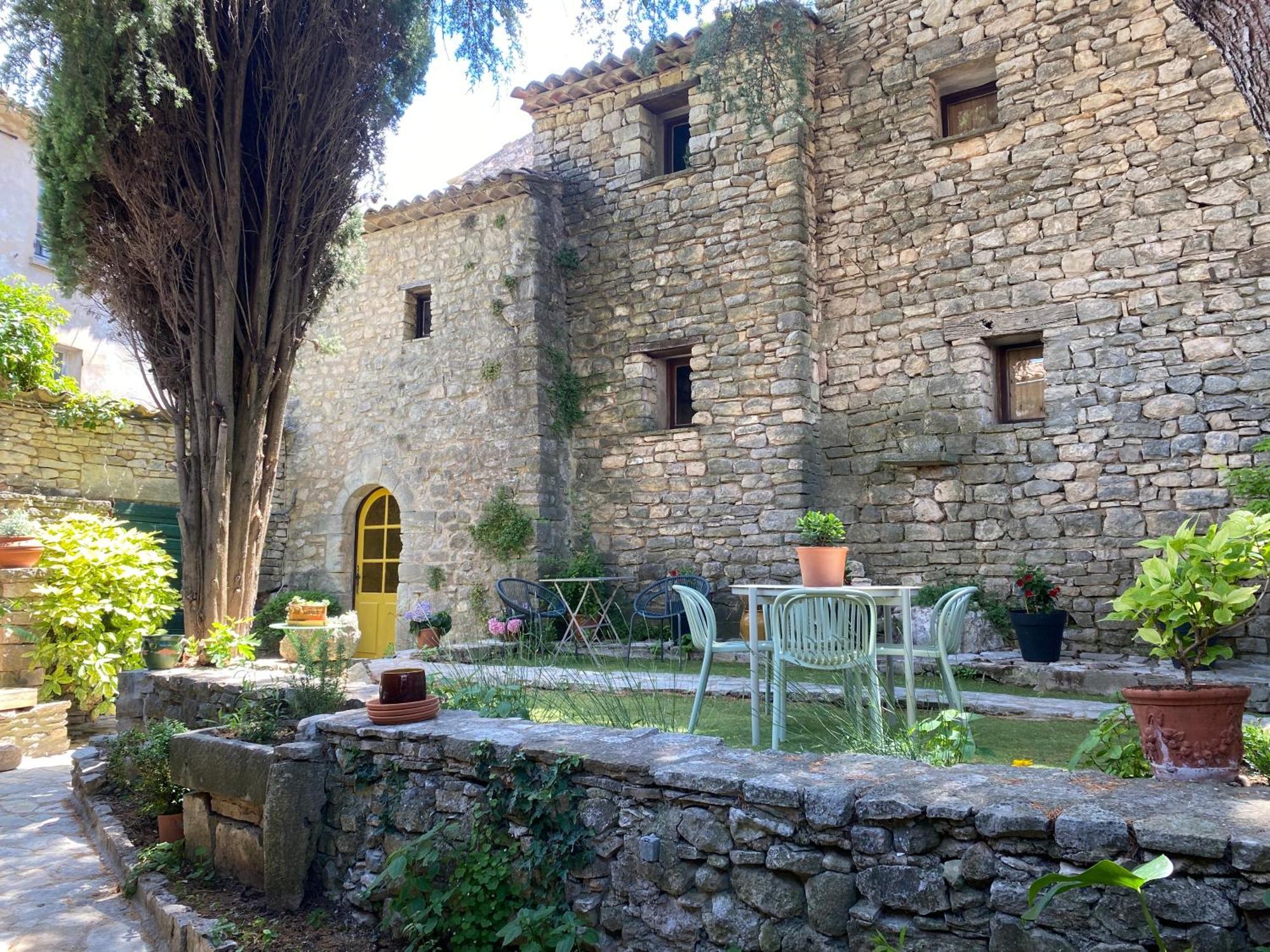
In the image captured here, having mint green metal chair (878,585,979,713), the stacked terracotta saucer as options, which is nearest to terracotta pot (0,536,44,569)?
the stacked terracotta saucer

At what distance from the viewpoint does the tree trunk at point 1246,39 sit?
226 cm

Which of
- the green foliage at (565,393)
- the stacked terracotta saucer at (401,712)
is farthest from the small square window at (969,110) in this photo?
the stacked terracotta saucer at (401,712)

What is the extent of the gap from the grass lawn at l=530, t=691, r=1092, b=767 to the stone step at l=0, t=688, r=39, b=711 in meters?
3.71

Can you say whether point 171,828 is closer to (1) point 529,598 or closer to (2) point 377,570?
(1) point 529,598

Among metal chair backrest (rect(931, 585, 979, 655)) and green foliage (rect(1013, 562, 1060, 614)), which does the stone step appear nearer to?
metal chair backrest (rect(931, 585, 979, 655))

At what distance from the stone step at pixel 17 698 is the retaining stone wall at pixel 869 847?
15.0 feet

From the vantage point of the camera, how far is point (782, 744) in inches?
140

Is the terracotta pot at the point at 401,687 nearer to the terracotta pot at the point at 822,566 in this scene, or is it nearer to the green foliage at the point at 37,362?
the terracotta pot at the point at 822,566

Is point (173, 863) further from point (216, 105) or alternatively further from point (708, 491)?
point (708, 491)

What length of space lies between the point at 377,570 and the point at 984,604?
6.23 m

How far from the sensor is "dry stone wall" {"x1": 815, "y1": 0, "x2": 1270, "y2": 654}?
6.16 meters

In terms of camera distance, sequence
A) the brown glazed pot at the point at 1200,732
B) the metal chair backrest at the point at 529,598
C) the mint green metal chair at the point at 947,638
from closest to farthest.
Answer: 1. the brown glazed pot at the point at 1200,732
2. the mint green metal chair at the point at 947,638
3. the metal chair backrest at the point at 529,598

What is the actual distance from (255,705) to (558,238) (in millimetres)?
6231

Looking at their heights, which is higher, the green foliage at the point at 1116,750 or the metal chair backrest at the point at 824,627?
the metal chair backrest at the point at 824,627
